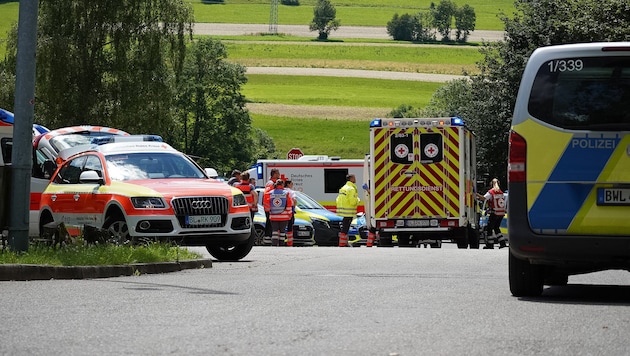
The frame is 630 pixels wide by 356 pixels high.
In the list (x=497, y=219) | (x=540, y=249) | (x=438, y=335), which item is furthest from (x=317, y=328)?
(x=497, y=219)

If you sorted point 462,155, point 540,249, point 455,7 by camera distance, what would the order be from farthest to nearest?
point 455,7 → point 462,155 → point 540,249

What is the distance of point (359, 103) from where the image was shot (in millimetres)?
114938

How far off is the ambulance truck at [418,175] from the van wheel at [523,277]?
55.1 ft

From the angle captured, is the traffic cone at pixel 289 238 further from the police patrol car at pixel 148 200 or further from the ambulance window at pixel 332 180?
the ambulance window at pixel 332 180

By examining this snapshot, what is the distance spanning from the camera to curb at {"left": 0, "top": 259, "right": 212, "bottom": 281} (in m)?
13.6

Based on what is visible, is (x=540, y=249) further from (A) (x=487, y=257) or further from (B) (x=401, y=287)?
(A) (x=487, y=257)

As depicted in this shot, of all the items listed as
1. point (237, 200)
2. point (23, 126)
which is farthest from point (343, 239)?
point (23, 126)

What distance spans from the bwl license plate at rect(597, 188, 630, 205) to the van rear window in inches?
21.2

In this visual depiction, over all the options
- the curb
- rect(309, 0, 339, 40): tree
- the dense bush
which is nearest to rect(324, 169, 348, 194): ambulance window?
the curb

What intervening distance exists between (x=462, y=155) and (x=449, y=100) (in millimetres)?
81620

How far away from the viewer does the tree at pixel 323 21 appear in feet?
490

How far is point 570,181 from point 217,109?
84000 millimetres

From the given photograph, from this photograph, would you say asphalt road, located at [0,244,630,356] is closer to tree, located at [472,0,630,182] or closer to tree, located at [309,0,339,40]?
tree, located at [472,0,630,182]

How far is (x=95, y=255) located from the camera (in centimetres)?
1546
